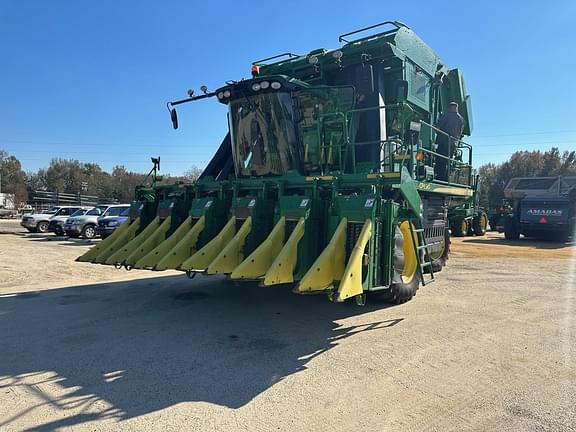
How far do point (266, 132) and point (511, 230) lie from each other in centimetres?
1741

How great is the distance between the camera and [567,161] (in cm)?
5466

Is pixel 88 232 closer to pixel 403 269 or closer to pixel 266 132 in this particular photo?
pixel 266 132

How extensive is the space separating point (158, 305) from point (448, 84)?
23.9ft

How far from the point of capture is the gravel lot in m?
3.15

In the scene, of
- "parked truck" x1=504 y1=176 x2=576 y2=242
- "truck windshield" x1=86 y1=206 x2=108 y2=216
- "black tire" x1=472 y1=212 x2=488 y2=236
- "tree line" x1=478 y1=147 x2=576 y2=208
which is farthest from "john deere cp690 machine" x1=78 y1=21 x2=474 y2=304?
"tree line" x1=478 y1=147 x2=576 y2=208

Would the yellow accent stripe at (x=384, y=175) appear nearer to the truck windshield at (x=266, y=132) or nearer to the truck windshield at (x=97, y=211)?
the truck windshield at (x=266, y=132)

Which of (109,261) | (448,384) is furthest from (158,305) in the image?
(448,384)

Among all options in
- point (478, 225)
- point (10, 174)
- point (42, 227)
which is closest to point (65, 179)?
point (10, 174)

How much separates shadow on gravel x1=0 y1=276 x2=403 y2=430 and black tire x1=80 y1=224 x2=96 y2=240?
529 inches

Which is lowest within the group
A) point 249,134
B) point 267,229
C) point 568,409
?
point 568,409

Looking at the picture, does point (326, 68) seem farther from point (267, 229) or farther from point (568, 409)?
point (568, 409)

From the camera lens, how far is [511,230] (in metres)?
20.3

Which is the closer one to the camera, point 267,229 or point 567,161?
point 267,229

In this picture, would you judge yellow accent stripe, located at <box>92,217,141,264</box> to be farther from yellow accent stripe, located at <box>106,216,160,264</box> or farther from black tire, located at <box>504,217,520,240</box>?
black tire, located at <box>504,217,520,240</box>
